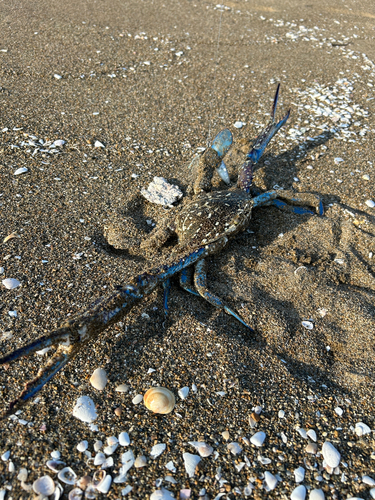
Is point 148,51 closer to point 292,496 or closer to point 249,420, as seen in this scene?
point 249,420

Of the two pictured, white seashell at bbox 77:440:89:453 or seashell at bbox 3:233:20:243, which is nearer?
white seashell at bbox 77:440:89:453

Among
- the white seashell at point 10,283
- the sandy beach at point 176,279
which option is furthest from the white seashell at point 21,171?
the white seashell at point 10,283

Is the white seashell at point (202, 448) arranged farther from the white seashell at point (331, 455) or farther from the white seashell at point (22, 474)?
the white seashell at point (22, 474)

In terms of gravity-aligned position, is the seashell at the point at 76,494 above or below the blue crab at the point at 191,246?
below

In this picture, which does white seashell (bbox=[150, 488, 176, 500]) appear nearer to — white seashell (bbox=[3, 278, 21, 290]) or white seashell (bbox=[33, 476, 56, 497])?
white seashell (bbox=[33, 476, 56, 497])

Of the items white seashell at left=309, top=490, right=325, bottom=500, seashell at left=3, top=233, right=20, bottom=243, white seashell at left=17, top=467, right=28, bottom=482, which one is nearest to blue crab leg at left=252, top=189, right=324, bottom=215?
seashell at left=3, top=233, right=20, bottom=243

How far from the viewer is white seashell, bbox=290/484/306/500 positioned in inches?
80.3

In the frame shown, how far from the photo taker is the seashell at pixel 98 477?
2.04m

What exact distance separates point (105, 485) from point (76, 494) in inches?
5.9

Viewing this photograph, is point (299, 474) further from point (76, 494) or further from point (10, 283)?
point (10, 283)

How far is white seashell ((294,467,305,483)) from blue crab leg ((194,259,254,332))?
0.98 meters

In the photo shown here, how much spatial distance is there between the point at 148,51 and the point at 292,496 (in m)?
6.74

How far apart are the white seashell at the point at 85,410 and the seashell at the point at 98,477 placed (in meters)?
0.30

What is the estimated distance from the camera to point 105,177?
430 cm
